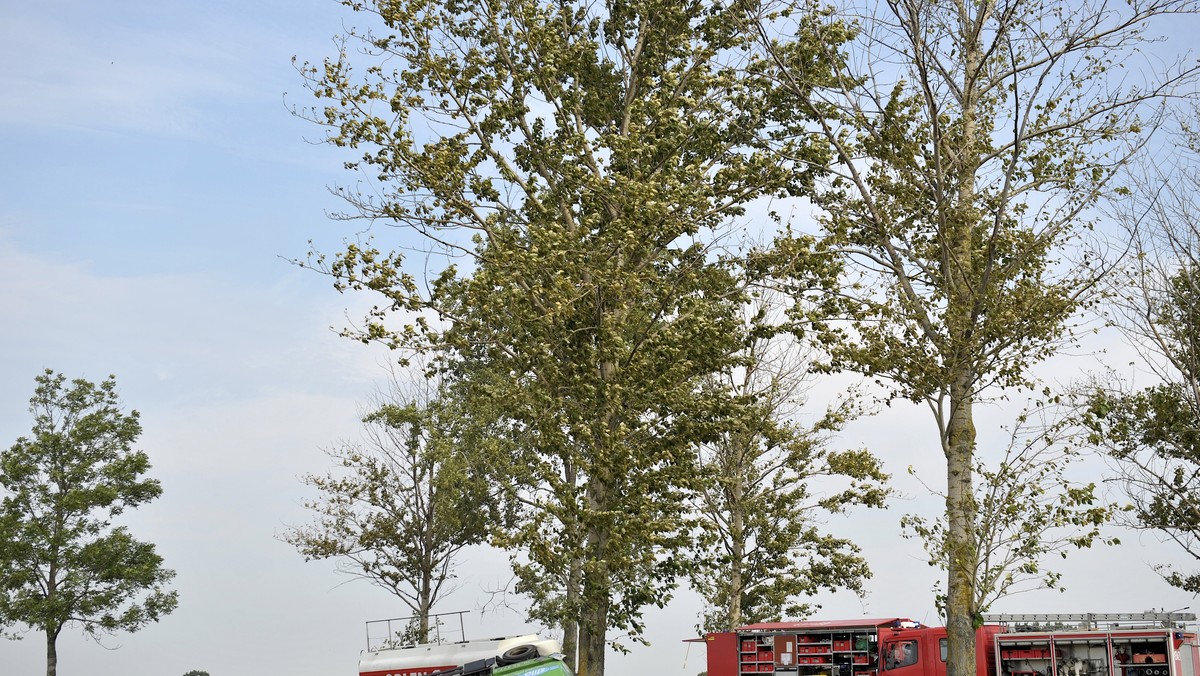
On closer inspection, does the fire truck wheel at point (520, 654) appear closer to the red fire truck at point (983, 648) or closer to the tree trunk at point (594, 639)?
the tree trunk at point (594, 639)

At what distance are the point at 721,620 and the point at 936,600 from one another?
21118mm

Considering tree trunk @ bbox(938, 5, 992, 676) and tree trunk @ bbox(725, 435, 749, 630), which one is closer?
tree trunk @ bbox(938, 5, 992, 676)

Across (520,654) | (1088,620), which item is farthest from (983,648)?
(520,654)

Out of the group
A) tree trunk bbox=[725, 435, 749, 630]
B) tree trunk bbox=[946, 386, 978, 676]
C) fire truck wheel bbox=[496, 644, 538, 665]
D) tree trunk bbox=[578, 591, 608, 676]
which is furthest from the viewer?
tree trunk bbox=[725, 435, 749, 630]

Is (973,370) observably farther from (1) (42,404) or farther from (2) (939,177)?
(1) (42,404)

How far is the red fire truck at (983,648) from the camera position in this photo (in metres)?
30.4

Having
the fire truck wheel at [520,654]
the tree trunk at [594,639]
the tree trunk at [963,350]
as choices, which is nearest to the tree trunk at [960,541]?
the tree trunk at [963,350]

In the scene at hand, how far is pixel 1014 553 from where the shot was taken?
20.2 metres

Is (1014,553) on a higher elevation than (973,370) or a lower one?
lower

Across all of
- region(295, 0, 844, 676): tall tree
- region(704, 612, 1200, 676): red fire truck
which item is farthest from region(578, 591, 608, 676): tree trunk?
region(704, 612, 1200, 676): red fire truck

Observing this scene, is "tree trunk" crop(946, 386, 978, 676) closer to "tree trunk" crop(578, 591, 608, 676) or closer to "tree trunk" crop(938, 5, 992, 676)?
"tree trunk" crop(938, 5, 992, 676)

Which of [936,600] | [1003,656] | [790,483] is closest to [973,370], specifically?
[936,600]

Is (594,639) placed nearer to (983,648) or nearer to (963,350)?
(963,350)

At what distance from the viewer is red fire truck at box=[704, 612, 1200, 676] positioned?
99.6 ft
